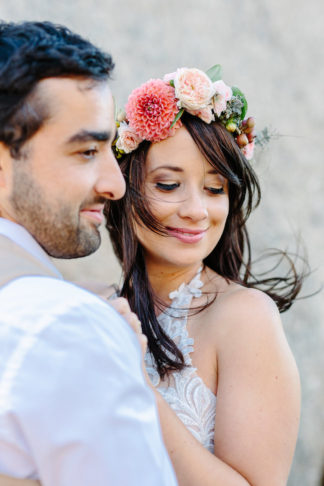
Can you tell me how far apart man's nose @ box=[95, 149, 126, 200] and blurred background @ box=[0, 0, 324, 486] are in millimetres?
2197

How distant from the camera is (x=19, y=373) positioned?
1.14m

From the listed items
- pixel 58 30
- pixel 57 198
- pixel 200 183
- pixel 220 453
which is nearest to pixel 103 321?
pixel 57 198

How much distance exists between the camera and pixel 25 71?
56.1 inches

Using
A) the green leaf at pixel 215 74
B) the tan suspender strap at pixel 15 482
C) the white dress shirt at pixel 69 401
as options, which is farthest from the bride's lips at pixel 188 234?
the tan suspender strap at pixel 15 482

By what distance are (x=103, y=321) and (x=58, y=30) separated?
84 centimetres

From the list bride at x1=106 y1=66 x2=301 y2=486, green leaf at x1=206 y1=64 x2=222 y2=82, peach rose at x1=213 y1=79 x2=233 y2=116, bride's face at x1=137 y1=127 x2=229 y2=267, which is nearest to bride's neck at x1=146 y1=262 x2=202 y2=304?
bride at x1=106 y1=66 x2=301 y2=486

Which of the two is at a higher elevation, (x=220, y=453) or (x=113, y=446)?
(x=113, y=446)

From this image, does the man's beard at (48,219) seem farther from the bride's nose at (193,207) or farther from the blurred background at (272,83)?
the blurred background at (272,83)

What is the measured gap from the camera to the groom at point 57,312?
1.14 m

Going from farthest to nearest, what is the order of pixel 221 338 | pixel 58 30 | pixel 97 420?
pixel 221 338, pixel 58 30, pixel 97 420

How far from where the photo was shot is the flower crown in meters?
2.42

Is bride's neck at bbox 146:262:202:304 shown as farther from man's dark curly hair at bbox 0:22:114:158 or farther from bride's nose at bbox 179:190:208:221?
Answer: man's dark curly hair at bbox 0:22:114:158

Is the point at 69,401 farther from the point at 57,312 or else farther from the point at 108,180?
the point at 108,180

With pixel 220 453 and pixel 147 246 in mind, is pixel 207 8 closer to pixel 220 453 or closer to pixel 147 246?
pixel 147 246
